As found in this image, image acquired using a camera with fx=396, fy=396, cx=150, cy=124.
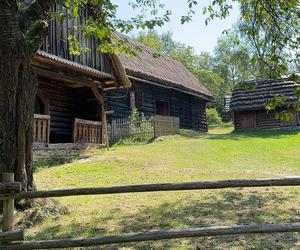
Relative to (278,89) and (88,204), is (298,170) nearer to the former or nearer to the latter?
(88,204)

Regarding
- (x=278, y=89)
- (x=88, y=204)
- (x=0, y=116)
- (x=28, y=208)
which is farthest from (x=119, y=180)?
(x=278, y=89)

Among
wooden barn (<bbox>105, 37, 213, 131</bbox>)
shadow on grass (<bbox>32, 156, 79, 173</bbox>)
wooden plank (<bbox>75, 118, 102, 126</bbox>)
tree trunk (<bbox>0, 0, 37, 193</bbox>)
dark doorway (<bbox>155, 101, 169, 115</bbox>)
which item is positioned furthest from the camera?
dark doorway (<bbox>155, 101, 169, 115</bbox>)

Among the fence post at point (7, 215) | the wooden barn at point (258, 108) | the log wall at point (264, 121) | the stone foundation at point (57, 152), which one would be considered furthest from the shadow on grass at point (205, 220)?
the wooden barn at point (258, 108)

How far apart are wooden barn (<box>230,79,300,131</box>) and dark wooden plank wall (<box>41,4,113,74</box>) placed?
15268 mm

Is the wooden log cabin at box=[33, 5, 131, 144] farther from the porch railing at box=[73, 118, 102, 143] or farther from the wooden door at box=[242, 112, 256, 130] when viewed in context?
the wooden door at box=[242, 112, 256, 130]

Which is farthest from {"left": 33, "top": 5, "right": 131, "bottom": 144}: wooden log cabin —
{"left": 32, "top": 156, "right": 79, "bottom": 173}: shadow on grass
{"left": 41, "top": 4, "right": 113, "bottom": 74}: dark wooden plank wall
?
{"left": 32, "top": 156, "right": 79, "bottom": 173}: shadow on grass

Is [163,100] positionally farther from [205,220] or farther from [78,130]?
[205,220]

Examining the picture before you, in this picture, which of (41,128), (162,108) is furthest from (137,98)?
(41,128)

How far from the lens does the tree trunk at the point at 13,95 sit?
6434mm

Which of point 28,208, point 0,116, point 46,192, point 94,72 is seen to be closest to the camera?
point 46,192

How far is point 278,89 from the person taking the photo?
90.8 ft

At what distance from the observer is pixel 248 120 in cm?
2870

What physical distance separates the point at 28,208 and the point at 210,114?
3930 cm

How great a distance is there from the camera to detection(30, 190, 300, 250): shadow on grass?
5676 mm
